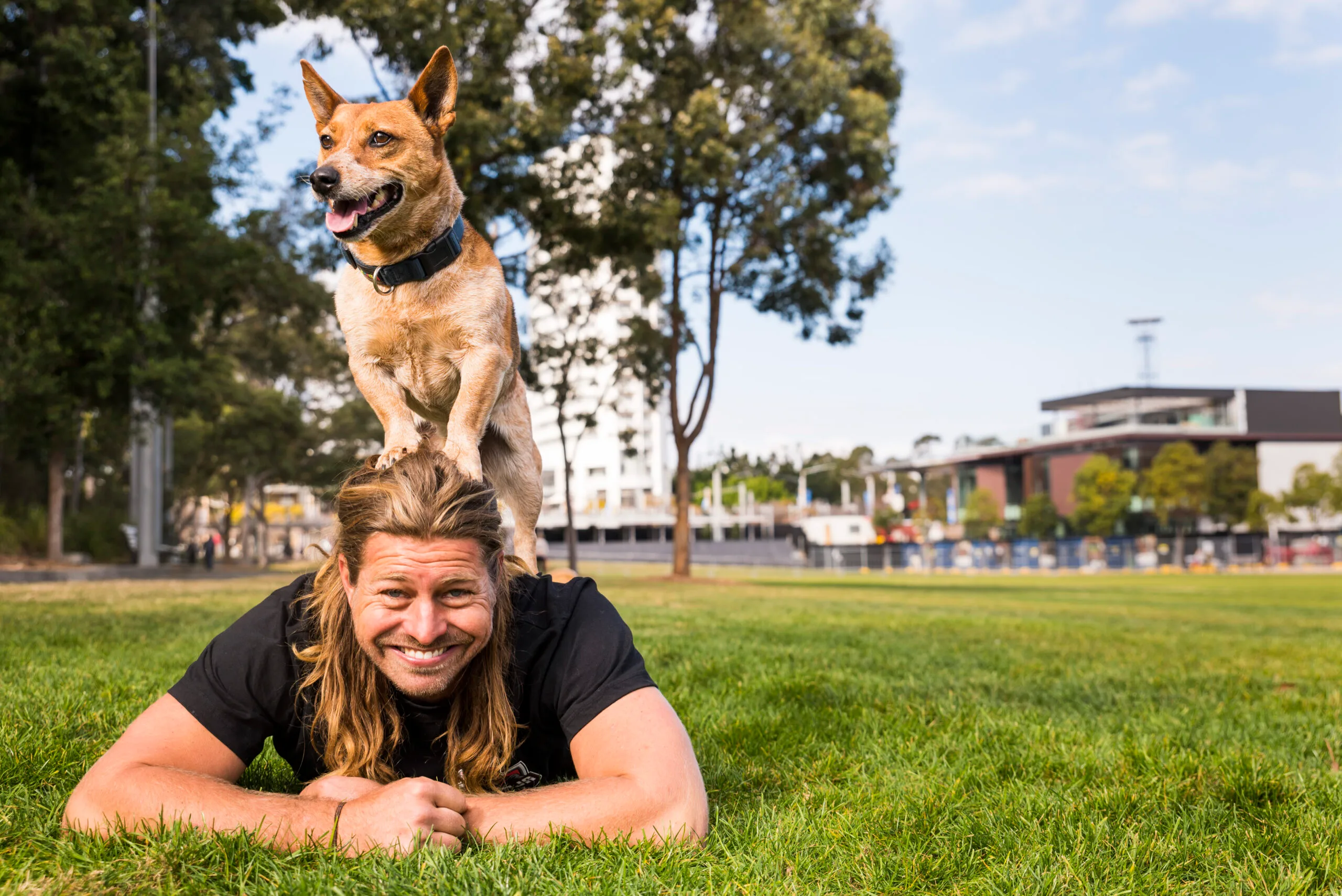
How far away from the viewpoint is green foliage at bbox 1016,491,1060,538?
7700 cm

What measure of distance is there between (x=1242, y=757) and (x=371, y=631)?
11.1 ft

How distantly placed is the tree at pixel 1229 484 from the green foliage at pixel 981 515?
1626 cm

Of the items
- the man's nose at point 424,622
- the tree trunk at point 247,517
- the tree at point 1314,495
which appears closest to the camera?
the man's nose at point 424,622

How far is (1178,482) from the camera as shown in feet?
223

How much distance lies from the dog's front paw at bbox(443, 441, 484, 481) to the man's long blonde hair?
41 millimetres

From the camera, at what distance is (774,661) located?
677cm

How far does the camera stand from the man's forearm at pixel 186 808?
255 cm

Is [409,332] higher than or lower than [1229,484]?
higher

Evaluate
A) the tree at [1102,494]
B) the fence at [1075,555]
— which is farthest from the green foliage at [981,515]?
the fence at [1075,555]

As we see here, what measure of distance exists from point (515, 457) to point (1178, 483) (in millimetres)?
72792

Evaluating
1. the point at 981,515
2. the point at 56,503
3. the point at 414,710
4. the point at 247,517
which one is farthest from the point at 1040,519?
the point at 414,710

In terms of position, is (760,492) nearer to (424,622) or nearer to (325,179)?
(424,622)

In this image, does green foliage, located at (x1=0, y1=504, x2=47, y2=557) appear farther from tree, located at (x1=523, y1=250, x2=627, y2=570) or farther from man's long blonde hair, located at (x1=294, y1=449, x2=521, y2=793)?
man's long blonde hair, located at (x1=294, y1=449, x2=521, y2=793)

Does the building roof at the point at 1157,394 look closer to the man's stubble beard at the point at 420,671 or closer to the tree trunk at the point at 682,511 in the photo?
the tree trunk at the point at 682,511
